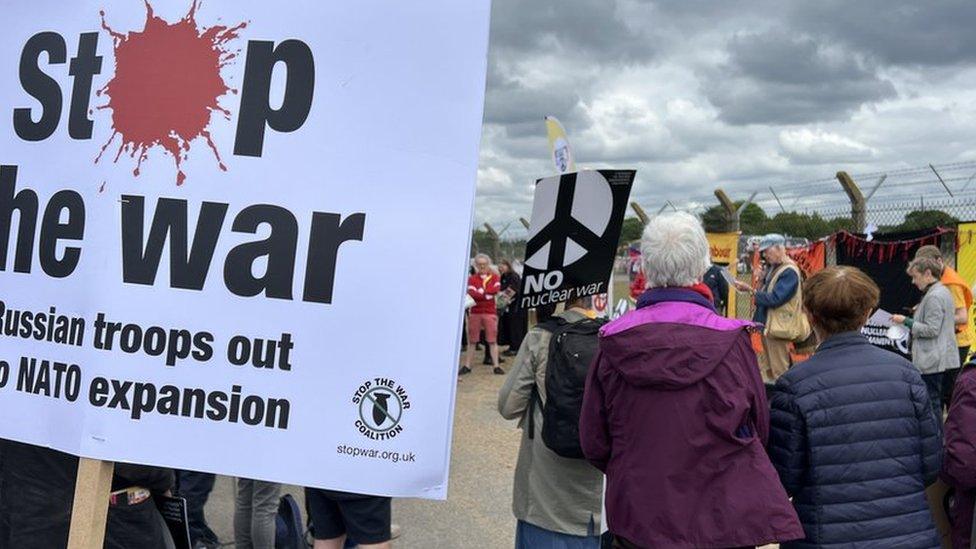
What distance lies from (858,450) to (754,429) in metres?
0.34

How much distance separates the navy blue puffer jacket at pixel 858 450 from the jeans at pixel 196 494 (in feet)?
10.4

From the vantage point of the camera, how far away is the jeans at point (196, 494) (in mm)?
4258

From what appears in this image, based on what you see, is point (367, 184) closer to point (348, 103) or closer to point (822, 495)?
point (348, 103)

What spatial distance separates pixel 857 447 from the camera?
7.45 feet

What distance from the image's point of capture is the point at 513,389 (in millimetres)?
3064

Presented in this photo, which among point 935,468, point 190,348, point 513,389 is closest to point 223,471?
point 190,348

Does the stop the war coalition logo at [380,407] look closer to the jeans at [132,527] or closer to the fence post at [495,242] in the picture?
the jeans at [132,527]

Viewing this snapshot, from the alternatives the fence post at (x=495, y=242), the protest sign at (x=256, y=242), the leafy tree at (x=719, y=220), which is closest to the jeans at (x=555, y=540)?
the protest sign at (x=256, y=242)

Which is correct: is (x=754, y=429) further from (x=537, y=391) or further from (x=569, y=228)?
(x=569, y=228)

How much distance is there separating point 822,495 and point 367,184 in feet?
5.24

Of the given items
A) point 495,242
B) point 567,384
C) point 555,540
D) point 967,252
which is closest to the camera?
point 567,384

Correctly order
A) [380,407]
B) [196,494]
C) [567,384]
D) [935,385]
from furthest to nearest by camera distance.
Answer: [935,385] → [196,494] → [567,384] → [380,407]

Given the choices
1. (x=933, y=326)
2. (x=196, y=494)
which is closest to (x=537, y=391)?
(x=196, y=494)

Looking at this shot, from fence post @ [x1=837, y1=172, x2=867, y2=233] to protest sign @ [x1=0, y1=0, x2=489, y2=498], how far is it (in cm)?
843
